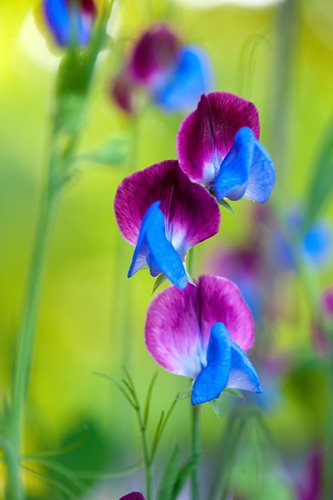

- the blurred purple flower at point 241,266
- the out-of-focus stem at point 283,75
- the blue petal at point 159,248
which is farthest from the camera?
the blurred purple flower at point 241,266

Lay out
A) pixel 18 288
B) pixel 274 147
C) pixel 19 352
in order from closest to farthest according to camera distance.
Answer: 1. pixel 19 352
2. pixel 274 147
3. pixel 18 288

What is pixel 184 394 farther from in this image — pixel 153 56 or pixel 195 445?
pixel 153 56

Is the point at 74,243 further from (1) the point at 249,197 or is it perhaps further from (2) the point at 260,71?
(1) the point at 249,197

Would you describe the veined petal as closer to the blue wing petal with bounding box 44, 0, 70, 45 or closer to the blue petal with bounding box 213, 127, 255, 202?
the blue petal with bounding box 213, 127, 255, 202

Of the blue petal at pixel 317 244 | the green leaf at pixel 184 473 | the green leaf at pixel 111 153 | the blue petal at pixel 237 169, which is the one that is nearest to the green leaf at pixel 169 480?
the green leaf at pixel 184 473

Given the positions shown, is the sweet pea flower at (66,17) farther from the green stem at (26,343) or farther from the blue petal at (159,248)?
the blue petal at (159,248)

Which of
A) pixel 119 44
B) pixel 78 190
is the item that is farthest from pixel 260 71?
pixel 119 44

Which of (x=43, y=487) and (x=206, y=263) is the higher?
(x=206, y=263)
